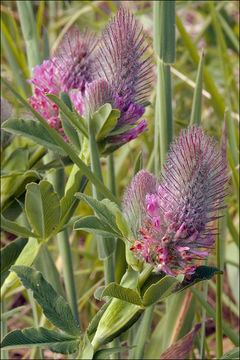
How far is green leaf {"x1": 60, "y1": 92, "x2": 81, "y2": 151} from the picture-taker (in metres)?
0.71

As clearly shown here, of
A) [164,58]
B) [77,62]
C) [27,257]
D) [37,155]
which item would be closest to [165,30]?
[164,58]

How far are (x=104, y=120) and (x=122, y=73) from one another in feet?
0.21

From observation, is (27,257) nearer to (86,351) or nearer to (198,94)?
(86,351)

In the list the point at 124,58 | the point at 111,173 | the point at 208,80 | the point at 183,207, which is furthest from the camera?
the point at 208,80

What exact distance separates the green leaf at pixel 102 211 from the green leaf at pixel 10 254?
0.26 meters

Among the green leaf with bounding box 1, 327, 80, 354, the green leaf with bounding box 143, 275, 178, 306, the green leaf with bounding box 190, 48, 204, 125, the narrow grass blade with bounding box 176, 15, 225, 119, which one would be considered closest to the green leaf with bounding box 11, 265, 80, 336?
the green leaf with bounding box 1, 327, 80, 354

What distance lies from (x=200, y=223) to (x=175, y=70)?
0.81m

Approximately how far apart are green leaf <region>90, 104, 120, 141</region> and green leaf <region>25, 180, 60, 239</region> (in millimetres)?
87

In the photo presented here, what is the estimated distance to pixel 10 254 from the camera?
2.81ft

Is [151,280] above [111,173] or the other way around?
the other way around

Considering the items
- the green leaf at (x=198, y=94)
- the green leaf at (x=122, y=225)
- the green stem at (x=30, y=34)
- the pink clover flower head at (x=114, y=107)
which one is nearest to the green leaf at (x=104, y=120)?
the pink clover flower head at (x=114, y=107)

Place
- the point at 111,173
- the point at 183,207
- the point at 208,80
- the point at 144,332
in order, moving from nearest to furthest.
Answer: the point at 183,207 → the point at 144,332 → the point at 111,173 → the point at 208,80

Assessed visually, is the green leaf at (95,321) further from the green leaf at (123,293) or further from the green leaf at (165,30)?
the green leaf at (165,30)

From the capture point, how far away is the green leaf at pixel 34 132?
738mm
